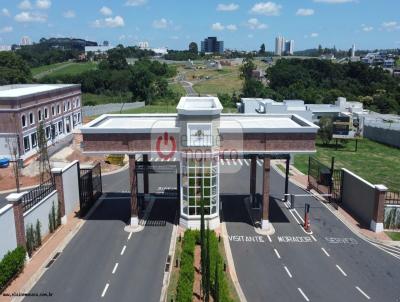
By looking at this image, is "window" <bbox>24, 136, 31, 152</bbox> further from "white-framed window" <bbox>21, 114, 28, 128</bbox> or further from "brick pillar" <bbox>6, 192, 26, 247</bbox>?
"brick pillar" <bbox>6, 192, 26, 247</bbox>

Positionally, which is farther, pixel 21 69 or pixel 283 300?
pixel 21 69

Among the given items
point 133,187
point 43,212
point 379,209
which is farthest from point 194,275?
point 379,209

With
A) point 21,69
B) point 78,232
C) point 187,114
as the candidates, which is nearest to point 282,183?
point 187,114

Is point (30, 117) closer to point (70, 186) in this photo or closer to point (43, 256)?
point (70, 186)

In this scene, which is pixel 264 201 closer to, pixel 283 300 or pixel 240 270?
pixel 240 270

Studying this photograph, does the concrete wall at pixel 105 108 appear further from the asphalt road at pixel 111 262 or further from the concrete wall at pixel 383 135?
the asphalt road at pixel 111 262

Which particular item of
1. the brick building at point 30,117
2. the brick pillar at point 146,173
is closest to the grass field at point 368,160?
the brick pillar at point 146,173
